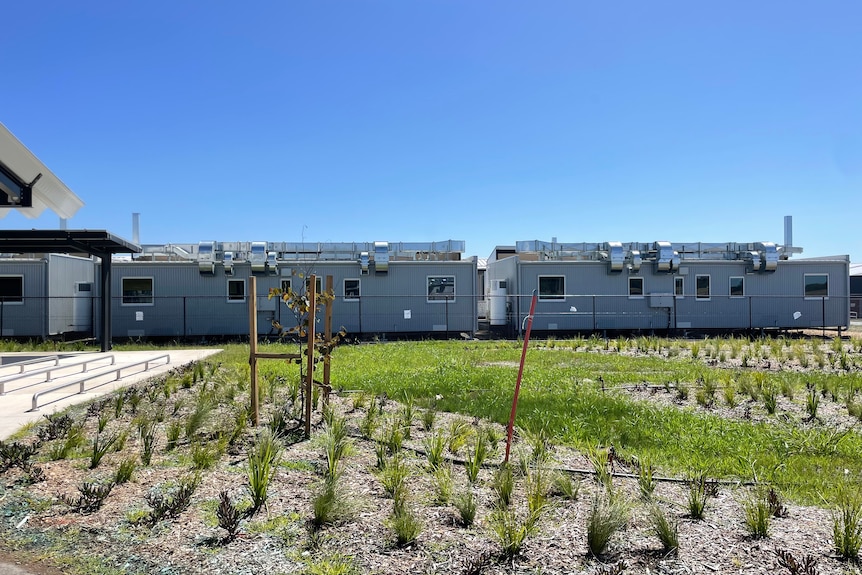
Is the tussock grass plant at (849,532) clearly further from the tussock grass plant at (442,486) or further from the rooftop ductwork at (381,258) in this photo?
Result: the rooftop ductwork at (381,258)

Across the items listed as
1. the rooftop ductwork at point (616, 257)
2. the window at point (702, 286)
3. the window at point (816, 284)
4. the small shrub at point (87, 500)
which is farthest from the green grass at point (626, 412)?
the window at point (816, 284)

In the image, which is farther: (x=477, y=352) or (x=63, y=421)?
(x=477, y=352)

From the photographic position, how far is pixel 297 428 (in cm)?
670

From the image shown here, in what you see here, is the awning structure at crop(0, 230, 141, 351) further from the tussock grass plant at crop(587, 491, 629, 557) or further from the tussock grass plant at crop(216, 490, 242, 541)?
the tussock grass plant at crop(587, 491, 629, 557)

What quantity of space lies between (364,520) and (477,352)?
→ 13008 mm

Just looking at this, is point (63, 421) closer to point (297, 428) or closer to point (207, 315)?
point (297, 428)

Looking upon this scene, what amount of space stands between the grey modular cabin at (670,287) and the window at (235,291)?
10003 mm

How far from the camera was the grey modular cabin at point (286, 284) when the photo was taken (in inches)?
912

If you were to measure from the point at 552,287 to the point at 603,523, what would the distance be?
21.5 meters

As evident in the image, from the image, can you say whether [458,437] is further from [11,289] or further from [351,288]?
[11,289]

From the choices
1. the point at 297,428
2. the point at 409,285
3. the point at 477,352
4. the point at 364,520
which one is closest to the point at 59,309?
the point at 409,285

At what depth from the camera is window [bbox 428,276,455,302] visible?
2422 centimetres

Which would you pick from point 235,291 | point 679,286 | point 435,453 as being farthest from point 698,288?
point 435,453

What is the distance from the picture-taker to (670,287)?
25375mm
